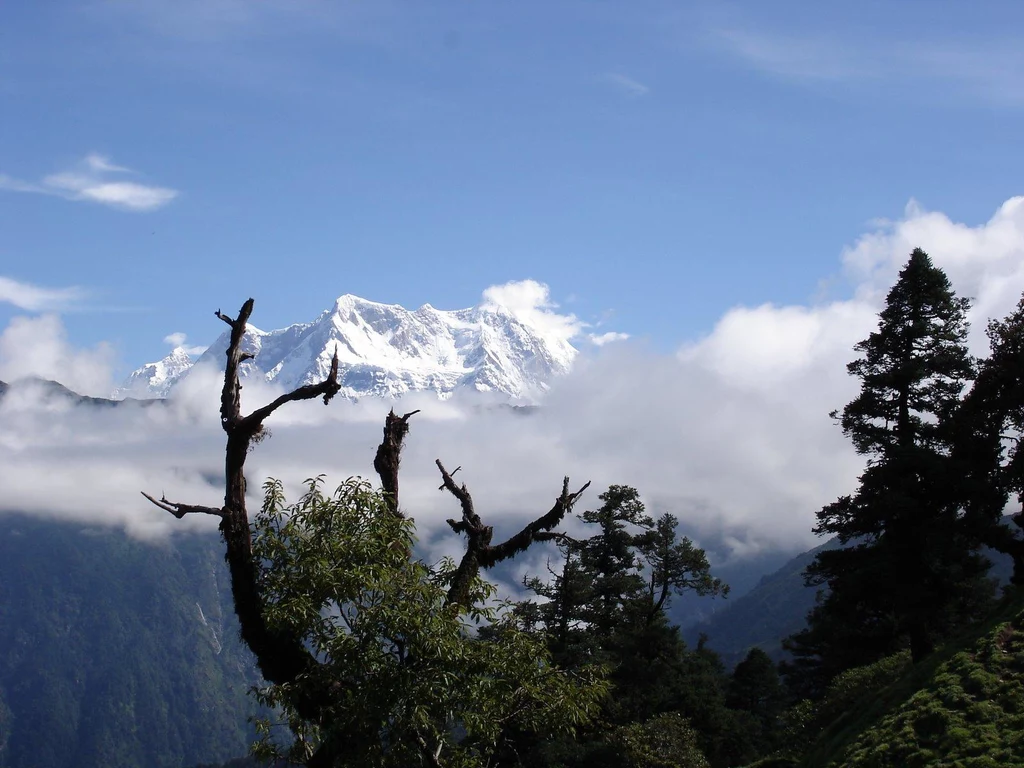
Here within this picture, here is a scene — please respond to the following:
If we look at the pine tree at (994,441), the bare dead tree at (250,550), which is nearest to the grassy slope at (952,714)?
the pine tree at (994,441)

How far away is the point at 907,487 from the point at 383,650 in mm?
24735

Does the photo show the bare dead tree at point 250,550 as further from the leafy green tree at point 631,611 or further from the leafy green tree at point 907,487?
the leafy green tree at point 631,611

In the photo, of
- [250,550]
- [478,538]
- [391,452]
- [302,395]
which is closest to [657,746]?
[478,538]

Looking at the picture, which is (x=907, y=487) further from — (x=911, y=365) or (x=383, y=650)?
(x=383, y=650)

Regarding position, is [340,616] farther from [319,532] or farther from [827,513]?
[827,513]

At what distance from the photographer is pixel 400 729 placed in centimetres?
1656

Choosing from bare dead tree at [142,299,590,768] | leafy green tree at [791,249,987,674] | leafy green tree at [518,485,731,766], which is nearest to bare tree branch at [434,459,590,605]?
bare dead tree at [142,299,590,768]

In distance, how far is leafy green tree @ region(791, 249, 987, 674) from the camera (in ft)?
114

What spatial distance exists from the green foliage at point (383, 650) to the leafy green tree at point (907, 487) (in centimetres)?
2048

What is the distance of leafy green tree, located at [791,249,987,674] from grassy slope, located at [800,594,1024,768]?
3642 millimetres

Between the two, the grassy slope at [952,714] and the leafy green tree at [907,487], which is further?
the leafy green tree at [907,487]

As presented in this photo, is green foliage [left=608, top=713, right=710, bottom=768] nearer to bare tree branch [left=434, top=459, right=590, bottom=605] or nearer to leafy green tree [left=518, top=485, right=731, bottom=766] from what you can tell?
leafy green tree [left=518, top=485, right=731, bottom=766]

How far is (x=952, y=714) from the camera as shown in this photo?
25.9 metres

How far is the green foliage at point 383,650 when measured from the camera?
1634 centimetres
